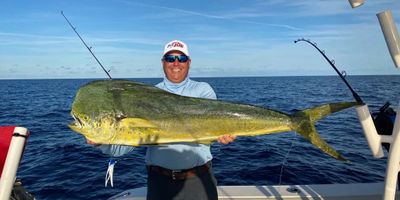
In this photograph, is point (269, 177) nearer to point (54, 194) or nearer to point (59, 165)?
point (54, 194)

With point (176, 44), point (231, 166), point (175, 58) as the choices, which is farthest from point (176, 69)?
point (231, 166)

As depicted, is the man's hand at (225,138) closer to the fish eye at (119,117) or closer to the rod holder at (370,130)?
the fish eye at (119,117)

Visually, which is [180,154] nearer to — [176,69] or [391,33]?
[176,69]

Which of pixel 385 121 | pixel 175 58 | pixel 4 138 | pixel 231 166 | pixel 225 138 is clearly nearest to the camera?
pixel 4 138

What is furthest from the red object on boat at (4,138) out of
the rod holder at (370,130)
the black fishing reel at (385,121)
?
the black fishing reel at (385,121)

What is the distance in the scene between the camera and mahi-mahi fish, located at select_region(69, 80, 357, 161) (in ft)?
8.16

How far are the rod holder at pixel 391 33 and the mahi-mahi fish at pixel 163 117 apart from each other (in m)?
0.46

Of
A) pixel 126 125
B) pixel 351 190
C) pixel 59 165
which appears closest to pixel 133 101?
pixel 126 125

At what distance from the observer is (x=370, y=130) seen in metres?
2.42

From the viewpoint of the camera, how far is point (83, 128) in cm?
247

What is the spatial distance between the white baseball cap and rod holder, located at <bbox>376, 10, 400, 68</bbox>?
6.41 ft

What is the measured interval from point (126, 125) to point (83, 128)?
30 cm

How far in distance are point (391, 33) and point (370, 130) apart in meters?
0.66

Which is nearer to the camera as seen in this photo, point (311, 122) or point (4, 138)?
point (4, 138)
